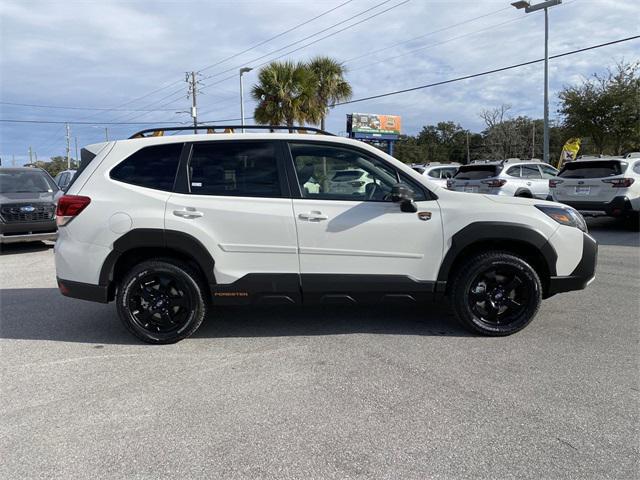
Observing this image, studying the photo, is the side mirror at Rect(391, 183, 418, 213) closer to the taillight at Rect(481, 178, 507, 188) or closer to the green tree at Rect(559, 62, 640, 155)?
the taillight at Rect(481, 178, 507, 188)

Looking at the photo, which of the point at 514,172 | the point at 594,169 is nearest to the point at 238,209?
the point at 594,169

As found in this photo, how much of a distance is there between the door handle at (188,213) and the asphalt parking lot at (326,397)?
1.16 meters

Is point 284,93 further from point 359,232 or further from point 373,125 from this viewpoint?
point 359,232

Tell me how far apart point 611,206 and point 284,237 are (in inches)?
371

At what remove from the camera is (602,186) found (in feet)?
36.2

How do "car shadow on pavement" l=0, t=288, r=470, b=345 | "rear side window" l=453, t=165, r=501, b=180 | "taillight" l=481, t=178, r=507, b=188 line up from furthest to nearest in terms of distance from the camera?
"rear side window" l=453, t=165, r=501, b=180
"taillight" l=481, t=178, r=507, b=188
"car shadow on pavement" l=0, t=288, r=470, b=345

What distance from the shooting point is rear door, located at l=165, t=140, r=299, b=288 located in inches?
166

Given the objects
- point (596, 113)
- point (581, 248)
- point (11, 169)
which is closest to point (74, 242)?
point (581, 248)

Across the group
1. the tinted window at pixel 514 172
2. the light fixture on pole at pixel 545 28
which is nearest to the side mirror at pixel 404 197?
the tinted window at pixel 514 172

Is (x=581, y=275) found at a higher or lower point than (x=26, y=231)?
lower

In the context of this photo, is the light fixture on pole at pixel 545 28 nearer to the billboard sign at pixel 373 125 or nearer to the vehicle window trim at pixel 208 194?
the vehicle window trim at pixel 208 194

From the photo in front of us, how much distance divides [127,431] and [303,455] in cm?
111

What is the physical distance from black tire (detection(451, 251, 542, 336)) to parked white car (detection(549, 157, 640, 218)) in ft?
26.2

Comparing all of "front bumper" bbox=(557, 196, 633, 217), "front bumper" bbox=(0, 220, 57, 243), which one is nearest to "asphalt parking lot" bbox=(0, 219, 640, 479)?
"front bumper" bbox=(0, 220, 57, 243)
